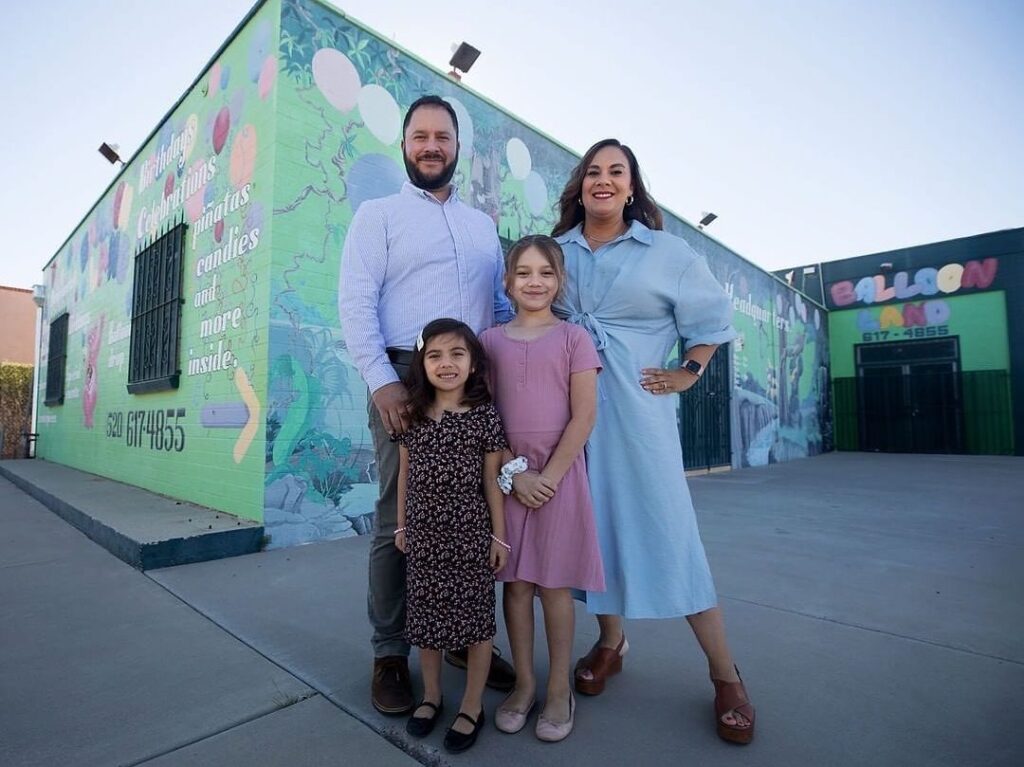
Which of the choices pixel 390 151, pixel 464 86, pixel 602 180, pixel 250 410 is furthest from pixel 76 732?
pixel 464 86

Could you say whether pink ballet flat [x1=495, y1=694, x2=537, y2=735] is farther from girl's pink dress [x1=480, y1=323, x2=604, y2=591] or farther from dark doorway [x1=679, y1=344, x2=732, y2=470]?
dark doorway [x1=679, y1=344, x2=732, y2=470]

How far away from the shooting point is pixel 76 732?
5.30 ft

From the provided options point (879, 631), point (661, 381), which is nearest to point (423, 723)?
point (661, 381)

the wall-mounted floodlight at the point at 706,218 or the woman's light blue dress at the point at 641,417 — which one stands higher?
the wall-mounted floodlight at the point at 706,218

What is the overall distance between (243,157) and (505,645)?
13.2 feet

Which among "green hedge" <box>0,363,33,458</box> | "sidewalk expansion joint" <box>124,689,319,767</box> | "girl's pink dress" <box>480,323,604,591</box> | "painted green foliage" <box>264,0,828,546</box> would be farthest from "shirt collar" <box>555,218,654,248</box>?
"green hedge" <box>0,363,33,458</box>

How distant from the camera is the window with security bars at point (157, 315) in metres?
5.20

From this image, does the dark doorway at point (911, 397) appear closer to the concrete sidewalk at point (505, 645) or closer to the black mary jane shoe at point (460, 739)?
the concrete sidewalk at point (505, 645)

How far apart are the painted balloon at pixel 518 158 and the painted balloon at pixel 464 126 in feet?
1.83

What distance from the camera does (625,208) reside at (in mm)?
2035

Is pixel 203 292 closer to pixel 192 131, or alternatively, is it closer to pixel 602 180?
pixel 192 131

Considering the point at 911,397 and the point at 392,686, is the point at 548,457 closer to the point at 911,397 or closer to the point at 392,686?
the point at 392,686

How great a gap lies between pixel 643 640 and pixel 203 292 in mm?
4376

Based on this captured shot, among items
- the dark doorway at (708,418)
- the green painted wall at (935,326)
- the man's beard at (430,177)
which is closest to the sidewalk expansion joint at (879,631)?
the man's beard at (430,177)
